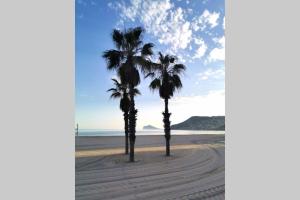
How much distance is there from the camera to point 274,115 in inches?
180

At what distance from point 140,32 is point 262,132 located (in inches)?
232

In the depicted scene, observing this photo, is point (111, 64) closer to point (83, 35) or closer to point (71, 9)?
point (83, 35)

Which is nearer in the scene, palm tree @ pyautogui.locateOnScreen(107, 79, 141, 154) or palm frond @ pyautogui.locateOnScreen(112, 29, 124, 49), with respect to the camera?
palm frond @ pyautogui.locateOnScreen(112, 29, 124, 49)

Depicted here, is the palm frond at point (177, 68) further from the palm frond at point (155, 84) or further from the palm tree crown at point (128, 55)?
the palm tree crown at point (128, 55)

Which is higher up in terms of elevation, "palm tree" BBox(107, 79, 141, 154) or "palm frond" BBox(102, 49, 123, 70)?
"palm frond" BBox(102, 49, 123, 70)

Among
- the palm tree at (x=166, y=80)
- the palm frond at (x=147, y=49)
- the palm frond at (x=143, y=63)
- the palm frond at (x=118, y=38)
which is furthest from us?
the palm tree at (x=166, y=80)

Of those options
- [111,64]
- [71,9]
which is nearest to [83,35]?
[111,64]

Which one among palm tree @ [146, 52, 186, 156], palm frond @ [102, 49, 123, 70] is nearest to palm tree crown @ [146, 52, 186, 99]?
palm tree @ [146, 52, 186, 156]

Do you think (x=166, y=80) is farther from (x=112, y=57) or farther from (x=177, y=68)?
(x=112, y=57)

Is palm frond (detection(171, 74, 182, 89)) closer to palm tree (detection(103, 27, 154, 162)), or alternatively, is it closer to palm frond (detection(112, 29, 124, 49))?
palm tree (detection(103, 27, 154, 162))

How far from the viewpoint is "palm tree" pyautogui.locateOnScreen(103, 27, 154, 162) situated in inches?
355

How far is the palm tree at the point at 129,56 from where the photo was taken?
9.02m

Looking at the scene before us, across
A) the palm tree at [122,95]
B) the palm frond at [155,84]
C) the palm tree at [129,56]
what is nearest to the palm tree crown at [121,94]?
the palm tree at [122,95]

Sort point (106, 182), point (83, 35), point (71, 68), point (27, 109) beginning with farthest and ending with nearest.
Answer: point (83, 35), point (106, 182), point (71, 68), point (27, 109)
